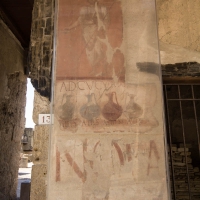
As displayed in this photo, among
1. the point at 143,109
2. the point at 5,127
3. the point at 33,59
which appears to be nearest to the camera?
the point at 143,109

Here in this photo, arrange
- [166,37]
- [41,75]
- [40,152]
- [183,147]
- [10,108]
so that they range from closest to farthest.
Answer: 1. [40,152]
2. [41,75]
3. [166,37]
4. [183,147]
5. [10,108]

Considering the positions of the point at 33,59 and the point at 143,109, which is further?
the point at 33,59

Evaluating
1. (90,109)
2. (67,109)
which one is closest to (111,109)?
(90,109)

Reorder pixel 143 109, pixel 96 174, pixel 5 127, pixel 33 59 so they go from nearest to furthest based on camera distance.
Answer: pixel 96 174
pixel 143 109
pixel 33 59
pixel 5 127

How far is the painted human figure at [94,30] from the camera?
10.6 ft

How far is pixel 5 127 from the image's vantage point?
16.9ft

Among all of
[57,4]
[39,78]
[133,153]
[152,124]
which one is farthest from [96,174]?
[57,4]

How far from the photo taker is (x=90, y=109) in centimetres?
308

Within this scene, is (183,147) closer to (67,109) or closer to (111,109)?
(111,109)

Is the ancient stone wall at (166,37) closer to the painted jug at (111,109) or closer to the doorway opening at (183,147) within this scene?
the doorway opening at (183,147)

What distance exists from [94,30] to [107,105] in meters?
1.11

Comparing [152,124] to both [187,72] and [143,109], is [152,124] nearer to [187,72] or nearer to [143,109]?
[143,109]

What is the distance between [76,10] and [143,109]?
1740 mm

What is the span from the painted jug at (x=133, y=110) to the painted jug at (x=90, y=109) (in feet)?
1.29
